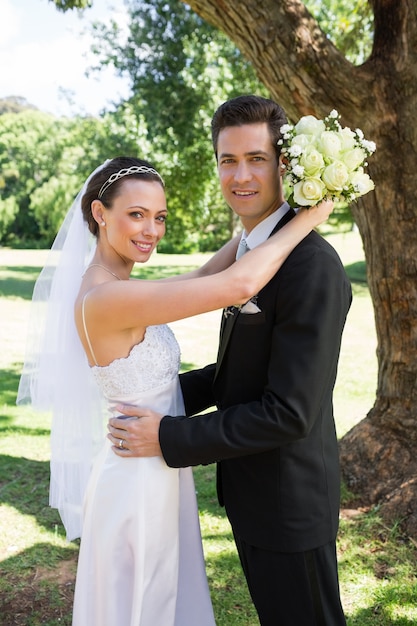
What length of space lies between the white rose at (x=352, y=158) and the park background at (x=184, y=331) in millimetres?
2695

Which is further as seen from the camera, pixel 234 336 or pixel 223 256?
pixel 223 256

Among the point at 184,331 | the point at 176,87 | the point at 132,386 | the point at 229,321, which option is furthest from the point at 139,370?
the point at 176,87

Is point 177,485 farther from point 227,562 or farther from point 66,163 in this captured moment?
point 66,163

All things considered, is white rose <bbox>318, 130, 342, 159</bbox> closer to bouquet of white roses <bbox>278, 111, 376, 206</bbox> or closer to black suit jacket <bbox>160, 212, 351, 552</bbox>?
bouquet of white roses <bbox>278, 111, 376, 206</bbox>

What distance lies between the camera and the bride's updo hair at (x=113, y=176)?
270cm

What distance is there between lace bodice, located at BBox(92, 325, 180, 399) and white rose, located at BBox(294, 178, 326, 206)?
89cm

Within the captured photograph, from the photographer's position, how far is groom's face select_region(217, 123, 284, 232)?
245 centimetres

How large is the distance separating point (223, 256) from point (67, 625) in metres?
2.36

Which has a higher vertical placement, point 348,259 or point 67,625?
point 348,259

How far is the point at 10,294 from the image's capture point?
18.5m

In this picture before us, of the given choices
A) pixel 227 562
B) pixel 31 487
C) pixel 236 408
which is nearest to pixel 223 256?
pixel 236 408

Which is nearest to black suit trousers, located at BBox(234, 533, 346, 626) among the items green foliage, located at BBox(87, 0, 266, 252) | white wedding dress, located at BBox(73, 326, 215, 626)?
white wedding dress, located at BBox(73, 326, 215, 626)

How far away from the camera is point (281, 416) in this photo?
218cm

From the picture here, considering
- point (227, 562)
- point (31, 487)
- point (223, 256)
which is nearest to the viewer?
point (223, 256)
